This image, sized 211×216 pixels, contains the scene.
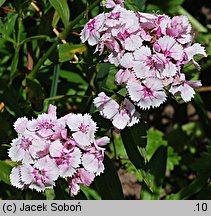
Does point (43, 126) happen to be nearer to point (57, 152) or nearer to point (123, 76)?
point (57, 152)

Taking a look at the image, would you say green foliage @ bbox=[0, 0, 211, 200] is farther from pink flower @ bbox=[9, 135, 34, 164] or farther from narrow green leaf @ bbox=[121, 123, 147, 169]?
pink flower @ bbox=[9, 135, 34, 164]

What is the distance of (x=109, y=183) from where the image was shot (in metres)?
1.58

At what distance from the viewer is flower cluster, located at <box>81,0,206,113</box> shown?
126cm

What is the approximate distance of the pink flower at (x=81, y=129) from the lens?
1.26m

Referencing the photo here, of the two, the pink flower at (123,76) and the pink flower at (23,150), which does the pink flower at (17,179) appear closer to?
the pink flower at (23,150)

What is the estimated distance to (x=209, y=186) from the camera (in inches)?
81.8

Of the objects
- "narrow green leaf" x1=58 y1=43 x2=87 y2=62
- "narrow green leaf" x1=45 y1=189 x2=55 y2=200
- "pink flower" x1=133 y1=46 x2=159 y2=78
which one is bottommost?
"narrow green leaf" x1=45 y1=189 x2=55 y2=200

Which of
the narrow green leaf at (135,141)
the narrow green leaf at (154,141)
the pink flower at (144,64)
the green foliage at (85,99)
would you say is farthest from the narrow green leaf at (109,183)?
the narrow green leaf at (154,141)

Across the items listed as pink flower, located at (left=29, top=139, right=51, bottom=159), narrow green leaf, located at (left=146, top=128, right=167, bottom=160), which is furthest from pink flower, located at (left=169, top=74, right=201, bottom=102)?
narrow green leaf, located at (left=146, top=128, right=167, bottom=160)

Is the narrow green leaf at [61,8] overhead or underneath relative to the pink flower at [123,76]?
overhead

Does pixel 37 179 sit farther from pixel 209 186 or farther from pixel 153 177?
pixel 209 186

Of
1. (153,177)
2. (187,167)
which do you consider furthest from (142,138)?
(187,167)

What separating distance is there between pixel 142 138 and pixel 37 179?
0.29 meters

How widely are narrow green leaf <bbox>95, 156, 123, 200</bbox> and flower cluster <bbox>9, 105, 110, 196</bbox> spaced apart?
243 millimetres
